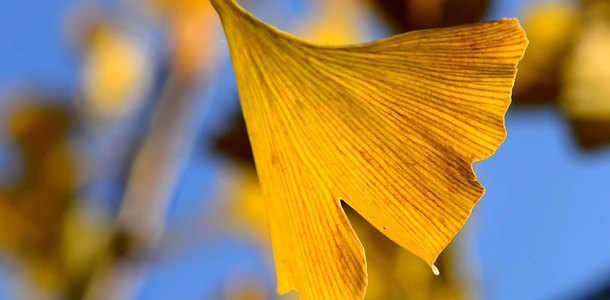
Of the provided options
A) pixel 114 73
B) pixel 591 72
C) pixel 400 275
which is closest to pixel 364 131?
pixel 591 72

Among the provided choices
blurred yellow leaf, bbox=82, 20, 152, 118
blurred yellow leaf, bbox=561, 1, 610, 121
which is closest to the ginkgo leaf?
blurred yellow leaf, bbox=561, 1, 610, 121

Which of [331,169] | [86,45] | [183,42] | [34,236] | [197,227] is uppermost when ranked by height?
[331,169]

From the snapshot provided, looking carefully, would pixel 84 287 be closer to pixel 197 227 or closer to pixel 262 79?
pixel 197 227

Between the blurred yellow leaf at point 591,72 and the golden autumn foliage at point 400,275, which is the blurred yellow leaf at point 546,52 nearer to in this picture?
the blurred yellow leaf at point 591,72

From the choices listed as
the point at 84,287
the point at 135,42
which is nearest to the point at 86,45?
the point at 135,42

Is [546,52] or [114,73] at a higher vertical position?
[546,52]

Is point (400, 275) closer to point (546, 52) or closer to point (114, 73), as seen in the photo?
point (546, 52)

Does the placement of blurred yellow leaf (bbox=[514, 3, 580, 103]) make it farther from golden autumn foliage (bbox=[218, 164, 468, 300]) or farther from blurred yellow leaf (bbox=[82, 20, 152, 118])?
blurred yellow leaf (bbox=[82, 20, 152, 118])

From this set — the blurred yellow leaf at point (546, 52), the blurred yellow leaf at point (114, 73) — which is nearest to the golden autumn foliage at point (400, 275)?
the blurred yellow leaf at point (546, 52)
